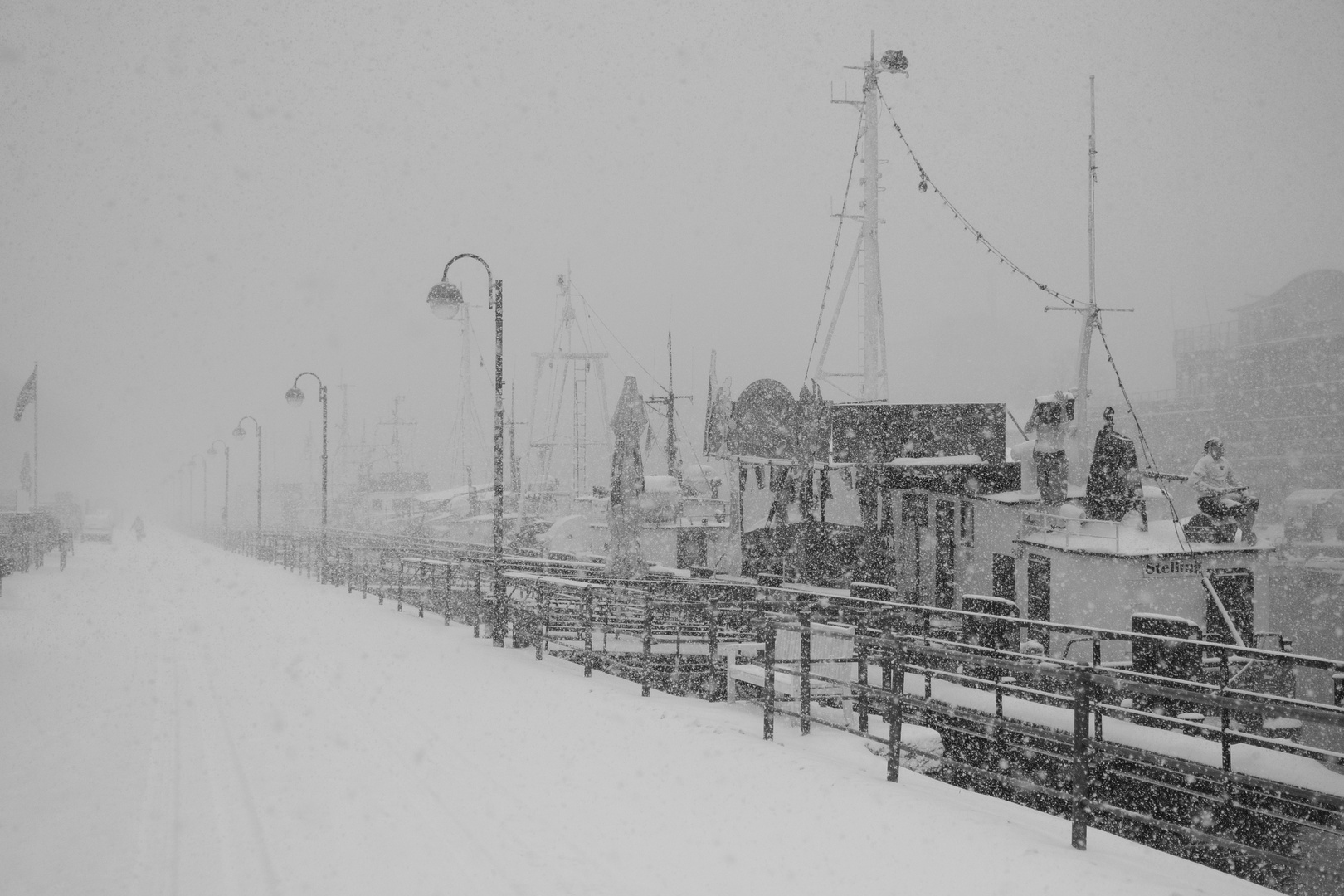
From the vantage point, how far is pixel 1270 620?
40.0 m

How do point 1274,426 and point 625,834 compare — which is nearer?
point 625,834

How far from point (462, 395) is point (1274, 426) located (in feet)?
196

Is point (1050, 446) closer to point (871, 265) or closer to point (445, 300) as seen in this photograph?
point (871, 265)

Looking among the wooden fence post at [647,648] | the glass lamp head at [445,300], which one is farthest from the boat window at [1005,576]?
the glass lamp head at [445,300]

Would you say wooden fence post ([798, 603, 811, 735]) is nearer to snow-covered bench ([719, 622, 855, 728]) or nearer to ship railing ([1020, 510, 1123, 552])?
snow-covered bench ([719, 622, 855, 728])

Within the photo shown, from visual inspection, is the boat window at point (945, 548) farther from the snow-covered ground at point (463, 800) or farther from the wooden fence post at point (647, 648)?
the wooden fence post at point (647, 648)

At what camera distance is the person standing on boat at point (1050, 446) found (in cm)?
1962

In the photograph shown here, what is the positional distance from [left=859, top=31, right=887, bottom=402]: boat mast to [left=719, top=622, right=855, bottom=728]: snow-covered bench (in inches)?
399

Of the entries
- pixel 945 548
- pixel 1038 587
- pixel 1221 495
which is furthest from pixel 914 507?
pixel 1221 495

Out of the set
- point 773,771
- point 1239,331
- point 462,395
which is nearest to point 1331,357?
point 1239,331

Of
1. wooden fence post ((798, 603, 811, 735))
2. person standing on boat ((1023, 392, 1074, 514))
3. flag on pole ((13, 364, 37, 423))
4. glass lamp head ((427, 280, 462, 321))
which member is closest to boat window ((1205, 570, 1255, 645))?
person standing on boat ((1023, 392, 1074, 514))

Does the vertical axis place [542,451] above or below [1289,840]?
above

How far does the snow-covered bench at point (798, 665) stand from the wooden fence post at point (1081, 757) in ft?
8.83

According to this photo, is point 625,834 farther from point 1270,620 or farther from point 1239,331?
point 1239,331
